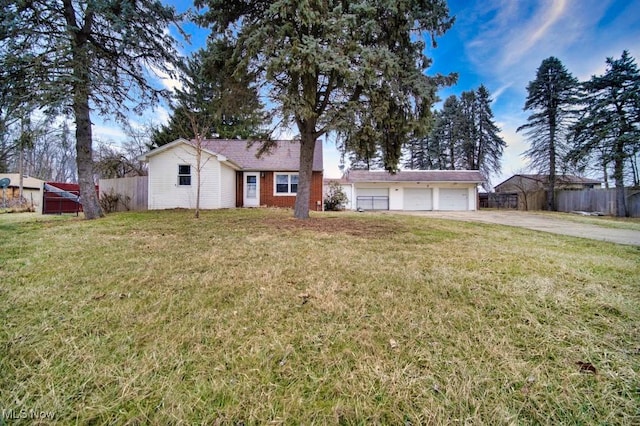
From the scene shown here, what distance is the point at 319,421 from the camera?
56.5 inches

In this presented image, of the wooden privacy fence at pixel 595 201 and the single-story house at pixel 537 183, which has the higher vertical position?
the single-story house at pixel 537 183

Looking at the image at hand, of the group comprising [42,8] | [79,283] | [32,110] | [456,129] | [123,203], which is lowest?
[79,283]

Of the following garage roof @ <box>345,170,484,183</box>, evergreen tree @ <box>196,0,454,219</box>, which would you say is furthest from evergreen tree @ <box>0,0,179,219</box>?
garage roof @ <box>345,170,484,183</box>

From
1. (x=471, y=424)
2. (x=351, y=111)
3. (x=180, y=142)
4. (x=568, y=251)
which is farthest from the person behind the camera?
(x=180, y=142)

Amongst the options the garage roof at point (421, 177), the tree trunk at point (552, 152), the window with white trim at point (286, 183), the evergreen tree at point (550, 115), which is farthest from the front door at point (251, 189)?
Result: the tree trunk at point (552, 152)

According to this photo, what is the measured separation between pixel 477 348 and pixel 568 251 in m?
4.58

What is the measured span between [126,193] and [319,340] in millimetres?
15974

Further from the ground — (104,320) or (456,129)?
(456,129)

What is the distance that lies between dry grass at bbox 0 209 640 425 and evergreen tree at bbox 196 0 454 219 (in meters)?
4.82

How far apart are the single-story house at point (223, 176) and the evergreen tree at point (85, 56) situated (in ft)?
9.97

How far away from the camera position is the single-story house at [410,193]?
2161cm

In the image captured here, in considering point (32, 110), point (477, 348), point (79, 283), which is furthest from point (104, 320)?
point (32, 110)

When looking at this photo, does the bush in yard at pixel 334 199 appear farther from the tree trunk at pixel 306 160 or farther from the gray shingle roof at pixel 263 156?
the tree trunk at pixel 306 160

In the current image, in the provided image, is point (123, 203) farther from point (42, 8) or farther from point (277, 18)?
point (277, 18)
